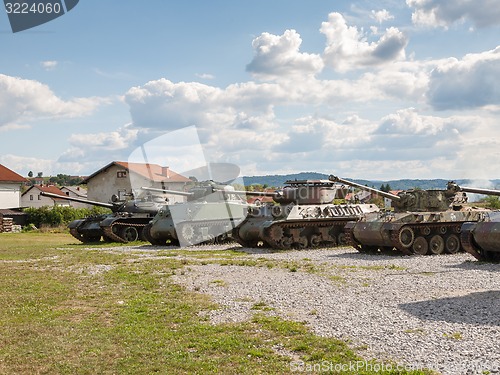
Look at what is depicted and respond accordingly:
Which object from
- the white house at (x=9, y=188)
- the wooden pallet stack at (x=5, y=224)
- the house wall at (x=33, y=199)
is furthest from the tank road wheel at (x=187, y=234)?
the house wall at (x=33, y=199)

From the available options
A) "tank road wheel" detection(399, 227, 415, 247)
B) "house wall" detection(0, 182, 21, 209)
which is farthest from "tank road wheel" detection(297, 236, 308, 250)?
"house wall" detection(0, 182, 21, 209)

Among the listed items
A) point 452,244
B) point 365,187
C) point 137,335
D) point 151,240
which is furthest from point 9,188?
point 137,335

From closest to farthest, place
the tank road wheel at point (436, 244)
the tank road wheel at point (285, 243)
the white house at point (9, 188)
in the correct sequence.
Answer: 1. the tank road wheel at point (436, 244)
2. the tank road wheel at point (285, 243)
3. the white house at point (9, 188)

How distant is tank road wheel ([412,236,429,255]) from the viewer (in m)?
19.9

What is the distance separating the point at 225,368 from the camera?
6.89m

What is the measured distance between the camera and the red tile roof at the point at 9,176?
54000 mm

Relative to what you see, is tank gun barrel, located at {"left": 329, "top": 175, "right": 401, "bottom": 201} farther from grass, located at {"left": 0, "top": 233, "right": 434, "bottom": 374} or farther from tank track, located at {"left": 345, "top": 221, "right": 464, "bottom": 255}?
grass, located at {"left": 0, "top": 233, "right": 434, "bottom": 374}

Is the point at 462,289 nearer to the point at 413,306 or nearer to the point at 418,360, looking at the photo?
the point at 413,306

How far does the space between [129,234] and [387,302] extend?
69.8ft

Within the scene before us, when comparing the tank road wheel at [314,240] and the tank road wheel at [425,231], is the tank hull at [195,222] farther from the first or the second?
the tank road wheel at [425,231]

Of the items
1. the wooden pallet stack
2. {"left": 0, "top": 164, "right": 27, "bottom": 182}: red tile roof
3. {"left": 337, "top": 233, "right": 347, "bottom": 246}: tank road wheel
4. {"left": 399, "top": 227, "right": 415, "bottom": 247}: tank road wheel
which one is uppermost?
{"left": 0, "top": 164, "right": 27, "bottom": 182}: red tile roof

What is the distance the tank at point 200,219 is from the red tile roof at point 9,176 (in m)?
31.3

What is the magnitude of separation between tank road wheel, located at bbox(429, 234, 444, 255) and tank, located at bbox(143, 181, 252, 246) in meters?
8.31

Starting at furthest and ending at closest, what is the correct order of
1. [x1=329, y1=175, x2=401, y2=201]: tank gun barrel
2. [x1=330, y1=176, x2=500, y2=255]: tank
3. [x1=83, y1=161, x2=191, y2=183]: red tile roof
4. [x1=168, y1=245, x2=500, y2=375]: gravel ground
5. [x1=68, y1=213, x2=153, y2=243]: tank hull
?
[x1=83, y1=161, x2=191, y2=183]: red tile roof → [x1=68, y1=213, x2=153, y2=243]: tank hull → [x1=329, y1=175, x2=401, y2=201]: tank gun barrel → [x1=330, y1=176, x2=500, y2=255]: tank → [x1=168, y1=245, x2=500, y2=375]: gravel ground
